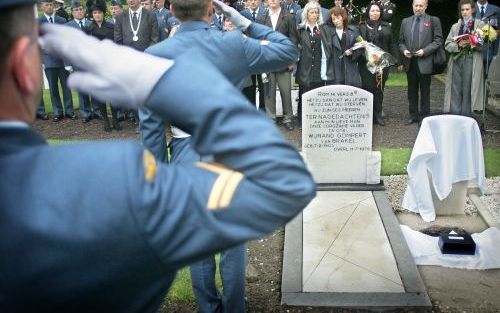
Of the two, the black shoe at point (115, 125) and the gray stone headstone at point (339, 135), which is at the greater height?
the gray stone headstone at point (339, 135)

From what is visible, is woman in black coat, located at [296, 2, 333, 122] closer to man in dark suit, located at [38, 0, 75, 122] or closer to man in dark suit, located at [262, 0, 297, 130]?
man in dark suit, located at [262, 0, 297, 130]

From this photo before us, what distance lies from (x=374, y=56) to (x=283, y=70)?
174 centimetres

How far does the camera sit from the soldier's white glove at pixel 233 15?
9.57 ft

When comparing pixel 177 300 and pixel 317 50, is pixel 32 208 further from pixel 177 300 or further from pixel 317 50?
pixel 317 50

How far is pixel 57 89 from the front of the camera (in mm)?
11555

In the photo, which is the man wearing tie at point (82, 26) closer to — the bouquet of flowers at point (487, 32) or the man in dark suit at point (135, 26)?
the man in dark suit at point (135, 26)

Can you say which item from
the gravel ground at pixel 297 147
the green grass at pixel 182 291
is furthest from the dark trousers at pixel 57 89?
the green grass at pixel 182 291

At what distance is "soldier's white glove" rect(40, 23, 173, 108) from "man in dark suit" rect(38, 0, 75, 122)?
10.3 meters

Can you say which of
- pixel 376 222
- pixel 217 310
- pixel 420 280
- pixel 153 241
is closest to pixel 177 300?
pixel 217 310

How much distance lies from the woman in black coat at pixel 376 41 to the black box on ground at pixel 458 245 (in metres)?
5.56

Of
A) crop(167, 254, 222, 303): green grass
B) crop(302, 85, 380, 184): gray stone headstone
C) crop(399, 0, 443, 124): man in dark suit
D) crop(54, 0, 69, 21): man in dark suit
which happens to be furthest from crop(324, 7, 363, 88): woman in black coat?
crop(54, 0, 69, 21): man in dark suit

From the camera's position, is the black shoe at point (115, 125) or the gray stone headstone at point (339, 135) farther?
the black shoe at point (115, 125)

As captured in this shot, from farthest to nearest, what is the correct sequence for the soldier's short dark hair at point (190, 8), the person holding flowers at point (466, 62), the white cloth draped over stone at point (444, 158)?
the person holding flowers at point (466, 62)
the white cloth draped over stone at point (444, 158)
the soldier's short dark hair at point (190, 8)

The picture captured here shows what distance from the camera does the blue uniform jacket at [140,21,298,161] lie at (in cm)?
300
